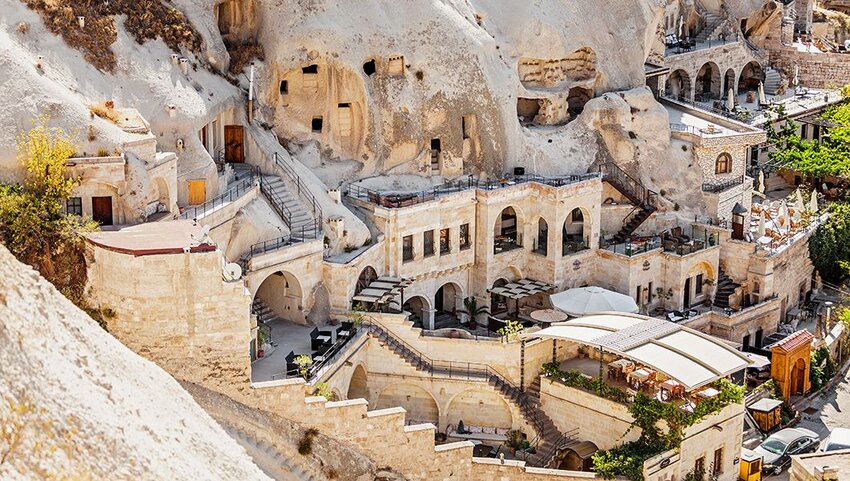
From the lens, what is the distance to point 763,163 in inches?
3674

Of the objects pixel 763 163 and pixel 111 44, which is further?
pixel 763 163

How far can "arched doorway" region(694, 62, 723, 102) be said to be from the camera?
96438mm

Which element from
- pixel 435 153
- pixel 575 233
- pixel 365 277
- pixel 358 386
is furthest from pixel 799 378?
pixel 358 386

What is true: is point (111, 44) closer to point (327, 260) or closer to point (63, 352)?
point (327, 260)

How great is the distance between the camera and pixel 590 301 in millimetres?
66750

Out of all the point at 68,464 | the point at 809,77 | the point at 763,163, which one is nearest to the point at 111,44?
the point at 68,464

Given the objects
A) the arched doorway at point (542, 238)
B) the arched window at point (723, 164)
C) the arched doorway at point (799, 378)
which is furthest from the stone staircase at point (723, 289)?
the arched doorway at point (542, 238)

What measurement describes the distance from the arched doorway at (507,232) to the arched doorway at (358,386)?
1148cm

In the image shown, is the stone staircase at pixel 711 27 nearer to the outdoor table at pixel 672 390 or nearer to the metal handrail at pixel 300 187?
the metal handrail at pixel 300 187

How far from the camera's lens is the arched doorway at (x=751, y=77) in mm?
100812

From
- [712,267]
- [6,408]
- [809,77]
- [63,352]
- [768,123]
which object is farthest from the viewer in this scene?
[809,77]

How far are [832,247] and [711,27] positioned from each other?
22849 mm

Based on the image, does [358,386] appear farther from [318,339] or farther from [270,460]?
[270,460]

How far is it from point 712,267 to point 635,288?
5493 millimetres
